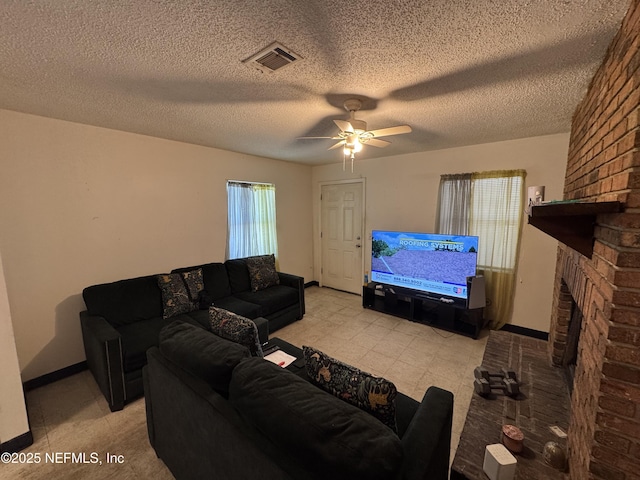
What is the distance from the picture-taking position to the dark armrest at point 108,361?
2006 millimetres

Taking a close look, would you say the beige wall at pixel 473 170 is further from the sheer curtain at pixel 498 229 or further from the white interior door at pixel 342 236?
the white interior door at pixel 342 236

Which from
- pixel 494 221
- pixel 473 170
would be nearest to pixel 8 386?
pixel 494 221

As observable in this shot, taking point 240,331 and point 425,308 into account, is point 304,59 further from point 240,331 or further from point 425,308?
point 425,308

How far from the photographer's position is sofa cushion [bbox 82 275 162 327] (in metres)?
2.45

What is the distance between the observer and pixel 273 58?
1.41 metres

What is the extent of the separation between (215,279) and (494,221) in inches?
141

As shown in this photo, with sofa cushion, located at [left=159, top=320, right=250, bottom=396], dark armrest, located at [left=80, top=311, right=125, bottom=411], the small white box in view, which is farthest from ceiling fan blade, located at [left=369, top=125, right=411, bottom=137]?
dark armrest, located at [left=80, top=311, right=125, bottom=411]

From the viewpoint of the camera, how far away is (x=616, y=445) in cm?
96

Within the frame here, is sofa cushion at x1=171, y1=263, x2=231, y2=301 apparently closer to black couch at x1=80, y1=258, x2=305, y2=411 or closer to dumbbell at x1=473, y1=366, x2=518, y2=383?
black couch at x1=80, y1=258, x2=305, y2=411

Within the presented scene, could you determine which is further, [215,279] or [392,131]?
[215,279]

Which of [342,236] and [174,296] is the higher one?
[342,236]

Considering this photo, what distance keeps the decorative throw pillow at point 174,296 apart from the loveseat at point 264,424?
1227mm

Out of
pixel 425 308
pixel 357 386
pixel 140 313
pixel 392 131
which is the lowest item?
pixel 425 308

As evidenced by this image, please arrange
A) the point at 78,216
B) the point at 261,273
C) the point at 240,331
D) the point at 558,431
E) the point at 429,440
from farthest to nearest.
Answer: the point at 261,273 → the point at 78,216 → the point at 240,331 → the point at 558,431 → the point at 429,440
